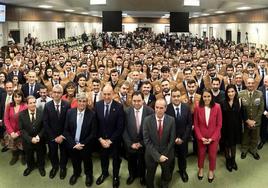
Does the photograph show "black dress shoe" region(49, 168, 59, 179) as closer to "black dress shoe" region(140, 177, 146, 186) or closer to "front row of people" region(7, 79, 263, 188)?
"front row of people" region(7, 79, 263, 188)

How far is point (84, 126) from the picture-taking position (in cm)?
499

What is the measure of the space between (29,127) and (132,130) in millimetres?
1843

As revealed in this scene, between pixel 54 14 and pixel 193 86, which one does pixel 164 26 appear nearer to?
pixel 54 14

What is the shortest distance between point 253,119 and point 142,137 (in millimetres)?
2325

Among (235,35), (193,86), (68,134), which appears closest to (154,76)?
(193,86)

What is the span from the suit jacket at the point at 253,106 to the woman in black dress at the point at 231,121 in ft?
1.00

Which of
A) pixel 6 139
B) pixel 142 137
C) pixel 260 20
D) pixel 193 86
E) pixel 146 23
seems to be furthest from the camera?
pixel 146 23

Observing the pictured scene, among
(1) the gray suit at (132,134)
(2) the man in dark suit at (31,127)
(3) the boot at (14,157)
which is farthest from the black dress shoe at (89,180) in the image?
(3) the boot at (14,157)

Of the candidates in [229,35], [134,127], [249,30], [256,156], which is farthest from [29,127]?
[229,35]

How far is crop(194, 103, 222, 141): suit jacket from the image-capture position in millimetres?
5074

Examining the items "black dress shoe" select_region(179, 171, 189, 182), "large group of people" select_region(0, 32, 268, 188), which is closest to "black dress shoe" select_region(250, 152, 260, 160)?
"large group of people" select_region(0, 32, 268, 188)

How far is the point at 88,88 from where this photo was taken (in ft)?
21.4

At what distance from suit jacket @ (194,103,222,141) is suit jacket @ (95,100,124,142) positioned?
4.21 ft

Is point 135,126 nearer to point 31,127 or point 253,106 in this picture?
point 31,127
